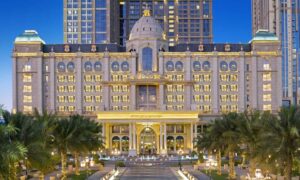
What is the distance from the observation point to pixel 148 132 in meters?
174

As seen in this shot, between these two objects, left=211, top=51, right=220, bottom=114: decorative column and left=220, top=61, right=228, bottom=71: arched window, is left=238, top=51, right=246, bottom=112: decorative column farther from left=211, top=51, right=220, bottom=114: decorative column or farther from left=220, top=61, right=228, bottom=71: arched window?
left=211, top=51, right=220, bottom=114: decorative column

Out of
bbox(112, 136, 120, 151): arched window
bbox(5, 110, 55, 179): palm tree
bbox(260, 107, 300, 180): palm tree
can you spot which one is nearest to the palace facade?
bbox(112, 136, 120, 151): arched window

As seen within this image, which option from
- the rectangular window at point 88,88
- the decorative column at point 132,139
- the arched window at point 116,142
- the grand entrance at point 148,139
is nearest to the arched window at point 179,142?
the grand entrance at point 148,139

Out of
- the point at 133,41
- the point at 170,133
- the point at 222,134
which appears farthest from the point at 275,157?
the point at 133,41

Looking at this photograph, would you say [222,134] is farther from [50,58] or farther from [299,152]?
[50,58]

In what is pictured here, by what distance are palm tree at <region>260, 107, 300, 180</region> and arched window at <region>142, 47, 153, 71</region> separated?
125m

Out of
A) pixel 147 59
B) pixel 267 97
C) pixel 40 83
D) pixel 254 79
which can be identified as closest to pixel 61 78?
pixel 40 83

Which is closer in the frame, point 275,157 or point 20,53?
point 275,157

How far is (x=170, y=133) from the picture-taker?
17400 centimetres

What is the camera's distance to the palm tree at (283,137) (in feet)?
179

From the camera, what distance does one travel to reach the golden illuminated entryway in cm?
16562

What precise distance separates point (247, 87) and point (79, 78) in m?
51.3

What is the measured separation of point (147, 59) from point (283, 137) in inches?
5018

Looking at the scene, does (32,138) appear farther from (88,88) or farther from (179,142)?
(88,88)
